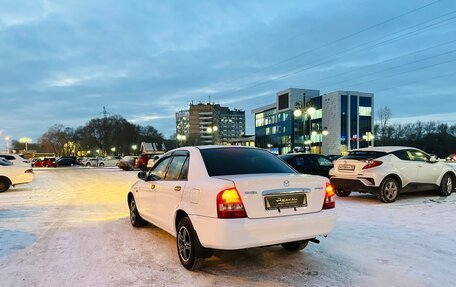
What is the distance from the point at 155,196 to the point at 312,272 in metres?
2.79

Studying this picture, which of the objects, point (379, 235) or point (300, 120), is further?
point (300, 120)

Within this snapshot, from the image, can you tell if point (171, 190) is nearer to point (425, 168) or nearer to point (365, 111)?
point (425, 168)

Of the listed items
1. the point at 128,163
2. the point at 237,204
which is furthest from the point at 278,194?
the point at 128,163

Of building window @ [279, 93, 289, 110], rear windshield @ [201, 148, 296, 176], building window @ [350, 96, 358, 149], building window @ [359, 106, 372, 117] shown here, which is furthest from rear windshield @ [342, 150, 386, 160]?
building window @ [279, 93, 289, 110]

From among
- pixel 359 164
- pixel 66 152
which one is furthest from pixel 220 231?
pixel 66 152

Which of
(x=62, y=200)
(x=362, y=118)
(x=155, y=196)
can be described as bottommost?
(x=62, y=200)

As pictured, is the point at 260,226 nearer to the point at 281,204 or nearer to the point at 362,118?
the point at 281,204

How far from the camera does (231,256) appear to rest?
5.39m

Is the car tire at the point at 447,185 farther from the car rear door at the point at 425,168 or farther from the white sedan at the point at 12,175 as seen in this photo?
the white sedan at the point at 12,175

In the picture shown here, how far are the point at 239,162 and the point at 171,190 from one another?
1.09 m

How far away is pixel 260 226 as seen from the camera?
170 inches

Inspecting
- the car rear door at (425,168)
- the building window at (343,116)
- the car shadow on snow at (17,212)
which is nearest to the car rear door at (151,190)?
the car shadow on snow at (17,212)

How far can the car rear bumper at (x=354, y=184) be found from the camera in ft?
33.0

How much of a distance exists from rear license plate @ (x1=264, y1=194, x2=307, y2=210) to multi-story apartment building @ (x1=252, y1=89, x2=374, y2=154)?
76.7 metres
